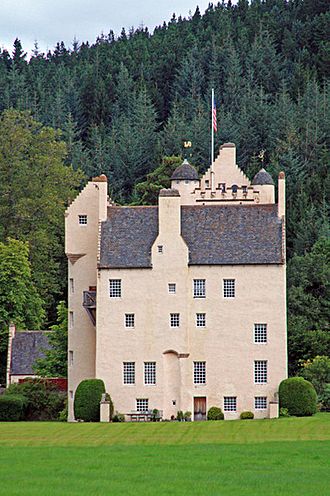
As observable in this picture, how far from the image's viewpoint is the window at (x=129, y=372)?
83.2m

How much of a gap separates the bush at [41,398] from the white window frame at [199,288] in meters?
10.9

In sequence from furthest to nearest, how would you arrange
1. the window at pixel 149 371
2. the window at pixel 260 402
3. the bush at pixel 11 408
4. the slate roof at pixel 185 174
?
1. the slate roof at pixel 185 174
2. the bush at pixel 11 408
3. the window at pixel 149 371
4. the window at pixel 260 402

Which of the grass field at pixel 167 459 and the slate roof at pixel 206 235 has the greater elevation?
the slate roof at pixel 206 235

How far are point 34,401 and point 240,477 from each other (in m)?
42.8

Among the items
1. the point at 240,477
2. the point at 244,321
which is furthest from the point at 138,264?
the point at 240,477

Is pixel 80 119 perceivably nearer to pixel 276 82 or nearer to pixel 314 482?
pixel 276 82

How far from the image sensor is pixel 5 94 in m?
194

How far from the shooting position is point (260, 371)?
83438 mm

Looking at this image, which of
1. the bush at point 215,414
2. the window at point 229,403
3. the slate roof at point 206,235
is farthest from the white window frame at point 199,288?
the bush at point 215,414

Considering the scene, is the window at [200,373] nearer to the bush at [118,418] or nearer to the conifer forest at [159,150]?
the bush at [118,418]

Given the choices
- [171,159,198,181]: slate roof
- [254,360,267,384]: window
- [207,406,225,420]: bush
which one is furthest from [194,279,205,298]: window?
[171,159,198,181]: slate roof

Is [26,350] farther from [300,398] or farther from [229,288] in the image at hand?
[300,398]

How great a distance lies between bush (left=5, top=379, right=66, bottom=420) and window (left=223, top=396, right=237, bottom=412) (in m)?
10.7

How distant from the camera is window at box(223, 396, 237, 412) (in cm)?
8312
